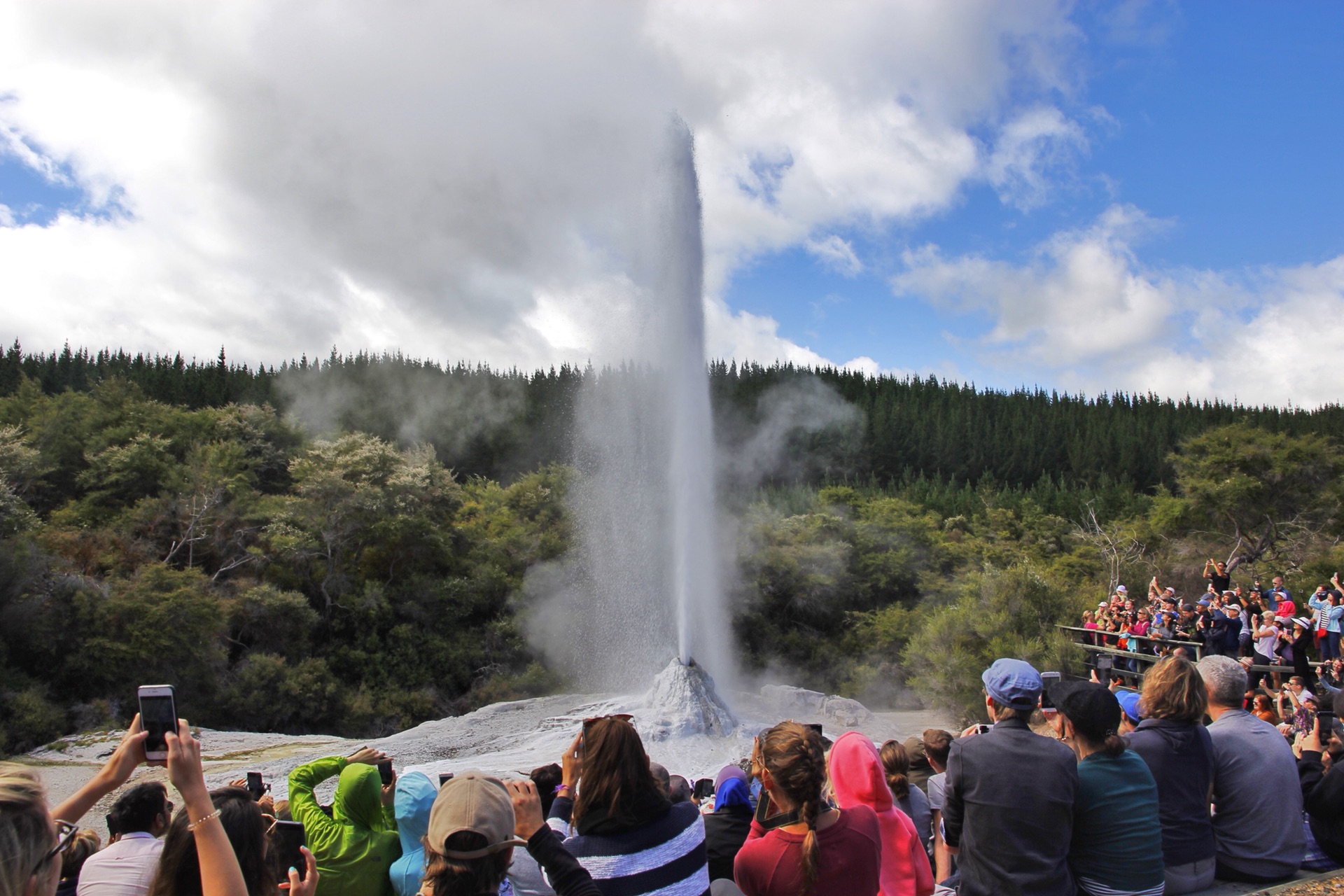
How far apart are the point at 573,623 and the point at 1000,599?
445 inches

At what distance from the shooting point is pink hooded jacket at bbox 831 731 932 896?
289 cm

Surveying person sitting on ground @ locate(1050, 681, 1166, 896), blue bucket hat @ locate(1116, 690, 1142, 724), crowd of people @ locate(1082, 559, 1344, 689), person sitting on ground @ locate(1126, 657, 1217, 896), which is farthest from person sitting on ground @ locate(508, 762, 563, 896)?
crowd of people @ locate(1082, 559, 1344, 689)

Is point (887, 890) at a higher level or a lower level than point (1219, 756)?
A: lower

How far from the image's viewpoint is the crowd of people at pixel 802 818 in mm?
1971

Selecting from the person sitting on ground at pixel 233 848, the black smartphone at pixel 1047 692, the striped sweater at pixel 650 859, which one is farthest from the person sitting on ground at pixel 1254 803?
the person sitting on ground at pixel 233 848

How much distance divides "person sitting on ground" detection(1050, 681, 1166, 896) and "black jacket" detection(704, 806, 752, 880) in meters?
1.27

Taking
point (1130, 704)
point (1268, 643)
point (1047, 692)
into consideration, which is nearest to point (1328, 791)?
point (1130, 704)

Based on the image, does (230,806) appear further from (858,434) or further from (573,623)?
(858,434)

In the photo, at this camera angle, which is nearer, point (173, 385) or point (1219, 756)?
point (1219, 756)

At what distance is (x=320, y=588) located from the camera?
2139 cm

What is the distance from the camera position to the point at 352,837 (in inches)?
126

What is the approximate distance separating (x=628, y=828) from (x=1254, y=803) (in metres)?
2.96

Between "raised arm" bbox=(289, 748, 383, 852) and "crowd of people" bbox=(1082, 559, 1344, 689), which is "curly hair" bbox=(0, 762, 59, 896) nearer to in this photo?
"raised arm" bbox=(289, 748, 383, 852)

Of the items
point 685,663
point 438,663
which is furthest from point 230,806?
point 438,663
